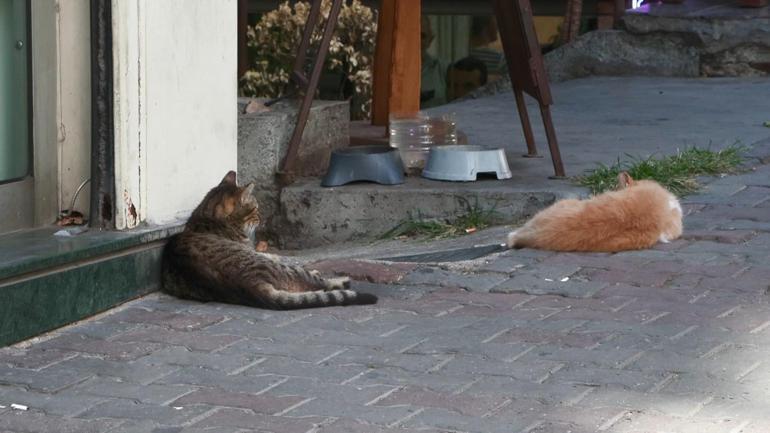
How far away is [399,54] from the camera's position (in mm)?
7293

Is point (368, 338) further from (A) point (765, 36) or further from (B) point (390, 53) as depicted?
(A) point (765, 36)

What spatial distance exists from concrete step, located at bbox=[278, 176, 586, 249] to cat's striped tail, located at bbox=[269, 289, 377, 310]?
165cm

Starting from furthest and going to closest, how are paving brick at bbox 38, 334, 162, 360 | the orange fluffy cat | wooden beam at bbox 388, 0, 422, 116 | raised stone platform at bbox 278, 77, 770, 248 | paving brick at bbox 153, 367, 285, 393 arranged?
wooden beam at bbox 388, 0, 422, 116
raised stone platform at bbox 278, 77, 770, 248
the orange fluffy cat
paving brick at bbox 38, 334, 162, 360
paving brick at bbox 153, 367, 285, 393

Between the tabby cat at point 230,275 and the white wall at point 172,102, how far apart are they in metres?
0.15

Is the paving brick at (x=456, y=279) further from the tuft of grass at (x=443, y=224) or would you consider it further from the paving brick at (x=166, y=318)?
the tuft of grass at (x=443, y=224)

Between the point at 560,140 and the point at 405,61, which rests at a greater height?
the point at 405,61

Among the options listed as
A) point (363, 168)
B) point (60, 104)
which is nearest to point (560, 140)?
point (363, 168)

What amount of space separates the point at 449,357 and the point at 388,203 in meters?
2.42

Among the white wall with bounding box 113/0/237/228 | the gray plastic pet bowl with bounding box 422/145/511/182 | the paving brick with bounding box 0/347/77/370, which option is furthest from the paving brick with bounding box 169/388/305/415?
the gray plastic pet bowl with bounding box 422/145/511/182

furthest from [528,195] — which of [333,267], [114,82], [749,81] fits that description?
[749,81]

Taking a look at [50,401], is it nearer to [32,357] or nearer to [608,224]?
[32,357]

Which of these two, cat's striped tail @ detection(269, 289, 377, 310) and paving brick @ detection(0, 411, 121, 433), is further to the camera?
cat's striped tail @ detection(269, 289, 377, 310)

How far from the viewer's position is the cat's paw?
4.80 m

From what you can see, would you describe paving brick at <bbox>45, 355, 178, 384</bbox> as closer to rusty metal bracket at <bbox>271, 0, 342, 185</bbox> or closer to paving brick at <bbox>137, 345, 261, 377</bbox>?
paving brick at <bbox>137, 345, 261, 377</bbox>
